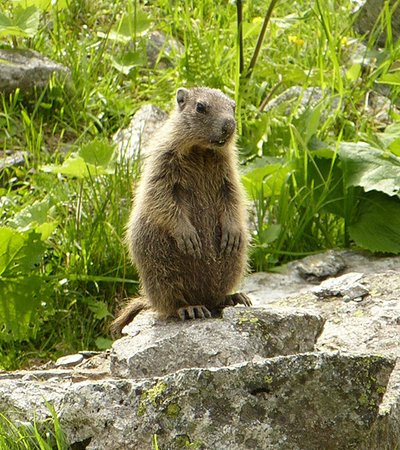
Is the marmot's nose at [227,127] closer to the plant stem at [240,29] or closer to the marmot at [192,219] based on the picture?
the marmot at [192,219]

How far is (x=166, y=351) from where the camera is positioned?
447 centimetres

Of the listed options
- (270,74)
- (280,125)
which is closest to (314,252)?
(280,125)

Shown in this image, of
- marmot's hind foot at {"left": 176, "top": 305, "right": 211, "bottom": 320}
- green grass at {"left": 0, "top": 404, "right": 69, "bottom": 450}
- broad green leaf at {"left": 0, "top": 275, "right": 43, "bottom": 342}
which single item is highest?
marmot's hind foot at {"left": 176, "top": 305, "right": 211, "bottom": 320}

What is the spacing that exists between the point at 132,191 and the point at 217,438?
2.96 m

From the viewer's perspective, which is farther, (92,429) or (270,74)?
(270,74)

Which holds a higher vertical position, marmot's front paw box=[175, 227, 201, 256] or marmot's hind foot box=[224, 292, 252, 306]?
marmot's front paw box=[175, 227, 201, 256]

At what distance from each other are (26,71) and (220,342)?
3.67 meters

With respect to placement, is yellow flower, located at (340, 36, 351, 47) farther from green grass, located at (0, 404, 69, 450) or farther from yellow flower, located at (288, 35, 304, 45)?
A: green grass, located at (0, 404, 69, 450)

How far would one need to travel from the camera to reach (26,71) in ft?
24.7

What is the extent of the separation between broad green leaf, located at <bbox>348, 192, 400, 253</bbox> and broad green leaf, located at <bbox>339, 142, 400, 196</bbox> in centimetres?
16

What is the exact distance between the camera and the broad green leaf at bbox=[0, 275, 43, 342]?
19.2 feet

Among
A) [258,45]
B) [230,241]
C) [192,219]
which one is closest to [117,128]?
[258,45]

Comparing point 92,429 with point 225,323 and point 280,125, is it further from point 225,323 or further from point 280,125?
point 280,125

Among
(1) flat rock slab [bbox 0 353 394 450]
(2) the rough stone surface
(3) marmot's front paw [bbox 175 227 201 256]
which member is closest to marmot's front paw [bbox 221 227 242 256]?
(3) marmot's front paw [bbox 175 227 201 256]
